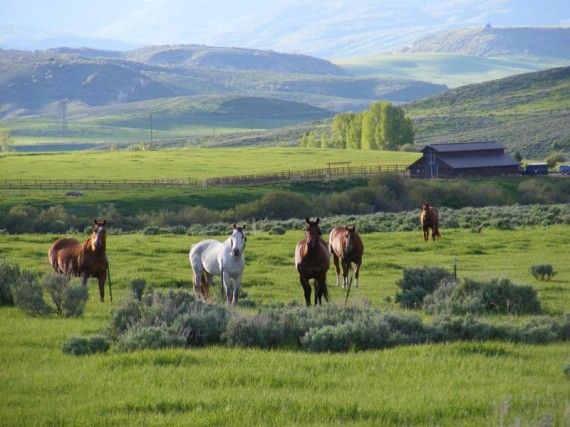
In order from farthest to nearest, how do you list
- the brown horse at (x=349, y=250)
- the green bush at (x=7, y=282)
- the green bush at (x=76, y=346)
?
the brown horse at (x=349, y=250), the green bush at (x=7, y=282), the green bush at (x=76, y=346)

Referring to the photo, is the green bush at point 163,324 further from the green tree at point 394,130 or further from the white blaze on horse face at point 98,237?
the green tree at point 394,130

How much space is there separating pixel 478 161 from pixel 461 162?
77.4 inches

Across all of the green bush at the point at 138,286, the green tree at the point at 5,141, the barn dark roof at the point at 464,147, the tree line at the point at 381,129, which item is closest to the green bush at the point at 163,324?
the green bush at the point at 138,286

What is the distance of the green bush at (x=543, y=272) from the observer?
82.1 ft

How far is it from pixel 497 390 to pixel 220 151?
125m

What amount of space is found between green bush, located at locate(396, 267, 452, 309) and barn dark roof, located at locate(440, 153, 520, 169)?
80715 millimetres

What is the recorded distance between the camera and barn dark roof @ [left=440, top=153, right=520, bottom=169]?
101 meters

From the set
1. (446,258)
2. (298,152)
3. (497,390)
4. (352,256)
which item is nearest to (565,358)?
(497,390)

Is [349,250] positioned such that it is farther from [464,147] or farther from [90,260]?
[464,147]

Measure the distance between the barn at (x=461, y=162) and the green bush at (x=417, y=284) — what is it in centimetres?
7696

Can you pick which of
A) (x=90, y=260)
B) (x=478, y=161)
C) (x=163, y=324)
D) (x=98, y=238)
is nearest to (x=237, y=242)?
(x=98, y=238)

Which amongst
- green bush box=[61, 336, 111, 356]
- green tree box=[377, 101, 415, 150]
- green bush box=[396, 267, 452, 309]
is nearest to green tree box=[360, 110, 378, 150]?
green tree box=[377, 101, 415, 150]

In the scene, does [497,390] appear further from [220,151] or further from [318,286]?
[220,151]

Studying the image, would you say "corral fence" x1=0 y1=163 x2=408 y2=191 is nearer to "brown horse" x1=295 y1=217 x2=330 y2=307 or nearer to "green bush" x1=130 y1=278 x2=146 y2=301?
"green bush" x1=130 y1=278 x2=146 y2=301
